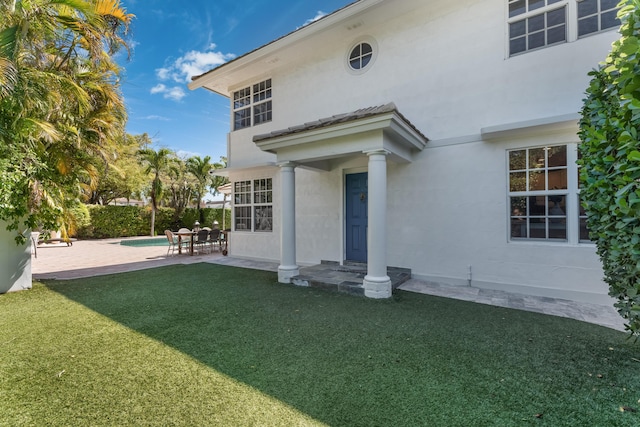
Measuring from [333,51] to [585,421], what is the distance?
935cm

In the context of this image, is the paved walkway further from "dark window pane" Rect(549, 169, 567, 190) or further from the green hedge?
the green hedge

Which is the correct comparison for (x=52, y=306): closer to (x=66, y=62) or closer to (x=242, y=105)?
(x=66, y=62)

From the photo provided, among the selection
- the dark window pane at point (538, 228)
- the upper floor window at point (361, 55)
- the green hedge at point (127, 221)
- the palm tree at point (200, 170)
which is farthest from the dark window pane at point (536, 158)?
the palm tree at point (200, 170)

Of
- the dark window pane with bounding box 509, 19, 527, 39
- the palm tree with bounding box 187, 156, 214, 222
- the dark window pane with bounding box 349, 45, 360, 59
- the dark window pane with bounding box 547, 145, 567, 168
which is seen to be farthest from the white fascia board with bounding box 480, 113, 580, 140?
the palm tree with bounding box 187, 156, 214, 222

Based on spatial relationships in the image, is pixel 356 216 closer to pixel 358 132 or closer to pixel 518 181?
pixel 358 132

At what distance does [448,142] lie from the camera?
6898 mm

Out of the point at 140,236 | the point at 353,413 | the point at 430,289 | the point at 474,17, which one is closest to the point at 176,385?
the point at 353,413

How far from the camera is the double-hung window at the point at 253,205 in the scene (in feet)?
33.6

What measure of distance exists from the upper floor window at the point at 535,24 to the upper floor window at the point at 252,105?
725 centimetres

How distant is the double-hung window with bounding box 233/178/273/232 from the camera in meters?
10.2

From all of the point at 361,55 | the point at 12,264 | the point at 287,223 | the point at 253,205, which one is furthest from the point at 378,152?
the point at 12,264

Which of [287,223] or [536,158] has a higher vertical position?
[536,158]

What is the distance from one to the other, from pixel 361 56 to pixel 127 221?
21022mm

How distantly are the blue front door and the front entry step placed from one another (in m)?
0.36
